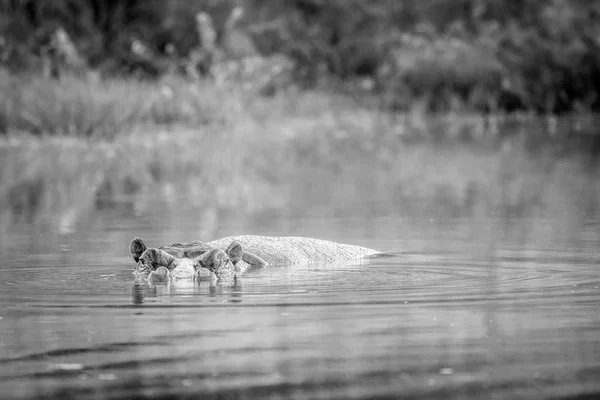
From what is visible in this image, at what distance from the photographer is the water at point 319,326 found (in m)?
6.37

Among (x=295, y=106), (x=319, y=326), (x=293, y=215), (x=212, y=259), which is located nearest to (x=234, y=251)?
(x=212, y=259)

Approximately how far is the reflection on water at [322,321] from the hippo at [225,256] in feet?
0.58

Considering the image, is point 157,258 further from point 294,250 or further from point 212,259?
point 294,250

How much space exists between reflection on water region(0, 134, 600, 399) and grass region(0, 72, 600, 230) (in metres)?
3.41

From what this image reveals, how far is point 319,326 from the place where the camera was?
790 cm

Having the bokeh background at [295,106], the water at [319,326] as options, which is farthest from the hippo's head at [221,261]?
the bokeh background at [295,106]

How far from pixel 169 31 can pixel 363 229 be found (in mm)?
27702

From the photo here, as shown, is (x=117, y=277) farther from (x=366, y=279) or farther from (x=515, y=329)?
(x=515, y=329)

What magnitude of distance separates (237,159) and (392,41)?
80.5 feet

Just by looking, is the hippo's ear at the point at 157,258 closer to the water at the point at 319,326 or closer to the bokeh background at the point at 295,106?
the water at the point at 319,326

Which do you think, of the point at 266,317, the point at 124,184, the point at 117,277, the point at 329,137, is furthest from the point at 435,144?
the point at 266,317

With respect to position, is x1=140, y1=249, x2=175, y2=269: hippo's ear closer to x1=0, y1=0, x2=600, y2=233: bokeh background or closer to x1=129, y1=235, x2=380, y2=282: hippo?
x1=129, y1=235, x2=380, y2=282: hippo

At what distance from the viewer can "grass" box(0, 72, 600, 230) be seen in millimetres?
17906

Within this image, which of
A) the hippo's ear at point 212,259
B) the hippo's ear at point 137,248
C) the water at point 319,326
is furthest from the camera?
the hippo's ear at point 137,248
